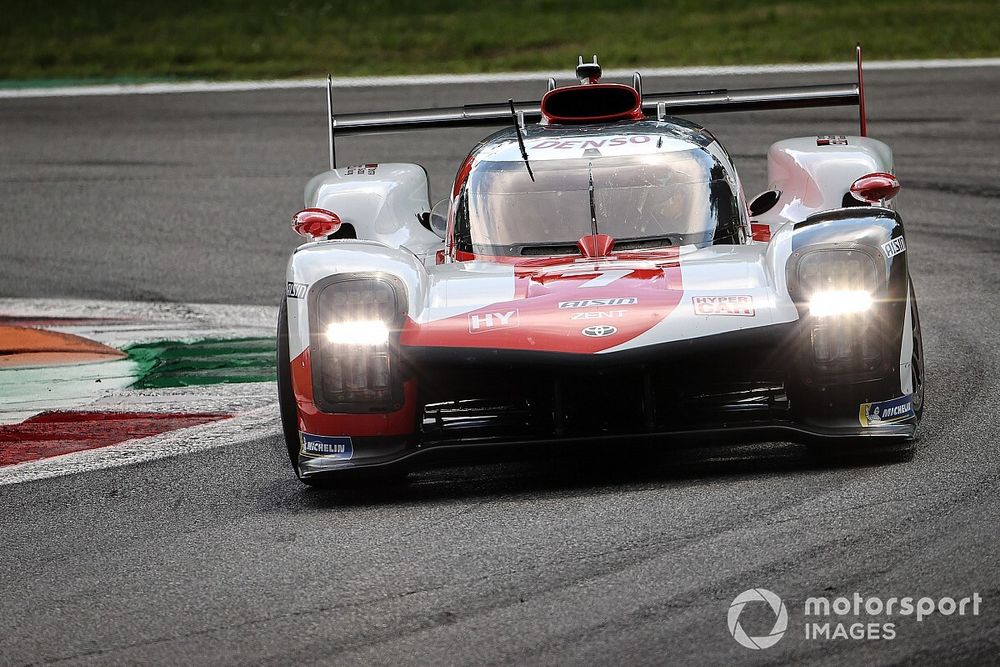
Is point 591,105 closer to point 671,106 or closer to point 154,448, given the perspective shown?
point 671,106

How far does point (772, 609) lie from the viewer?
406 centimetres

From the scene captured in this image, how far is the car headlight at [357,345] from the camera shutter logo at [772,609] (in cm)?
170

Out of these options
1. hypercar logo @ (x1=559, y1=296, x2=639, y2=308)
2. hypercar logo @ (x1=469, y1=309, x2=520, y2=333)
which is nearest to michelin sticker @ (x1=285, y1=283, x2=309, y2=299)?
hypercar logo @ (x1=469, y1=309, x2=520, y2=333)

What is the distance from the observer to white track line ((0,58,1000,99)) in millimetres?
16422

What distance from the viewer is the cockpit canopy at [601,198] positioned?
6.62 metres

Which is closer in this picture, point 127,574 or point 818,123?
point 127,574

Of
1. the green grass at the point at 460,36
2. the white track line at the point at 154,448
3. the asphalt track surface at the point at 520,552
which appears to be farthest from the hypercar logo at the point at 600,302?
the green grass at the point at 460,36

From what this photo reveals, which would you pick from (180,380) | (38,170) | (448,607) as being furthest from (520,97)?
(448,607)

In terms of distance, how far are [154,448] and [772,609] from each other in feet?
10.6

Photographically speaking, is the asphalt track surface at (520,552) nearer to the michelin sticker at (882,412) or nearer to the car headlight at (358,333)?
the michelin sticker at (882,412)

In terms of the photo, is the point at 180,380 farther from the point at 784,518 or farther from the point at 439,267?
the point at 784,518

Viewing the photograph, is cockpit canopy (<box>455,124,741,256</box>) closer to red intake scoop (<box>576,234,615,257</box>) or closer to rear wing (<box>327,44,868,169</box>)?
red intake scoop (<box>576,234,615,257</box>)

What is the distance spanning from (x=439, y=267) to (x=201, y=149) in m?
8.70

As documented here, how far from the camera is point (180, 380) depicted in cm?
789
